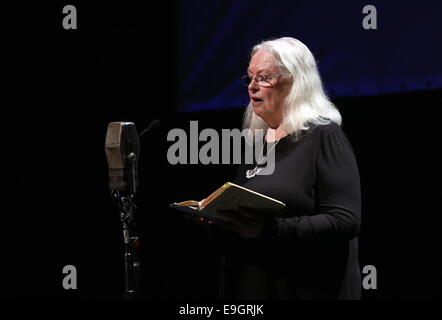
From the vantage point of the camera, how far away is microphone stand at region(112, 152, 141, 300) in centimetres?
180

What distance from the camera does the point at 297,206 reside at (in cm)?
156

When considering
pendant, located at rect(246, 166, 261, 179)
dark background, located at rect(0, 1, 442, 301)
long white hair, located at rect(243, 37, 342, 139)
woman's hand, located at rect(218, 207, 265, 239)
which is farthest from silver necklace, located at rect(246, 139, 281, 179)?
dark background, located at rect(0, 1, 442, 301)

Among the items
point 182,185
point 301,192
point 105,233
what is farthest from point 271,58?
point 105,233

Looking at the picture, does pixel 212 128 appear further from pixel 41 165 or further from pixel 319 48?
pixel 41 165

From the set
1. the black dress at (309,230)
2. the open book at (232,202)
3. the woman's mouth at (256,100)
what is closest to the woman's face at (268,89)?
the woman's mouth at (256,100)

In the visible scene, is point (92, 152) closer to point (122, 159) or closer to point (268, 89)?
point (122, 159)

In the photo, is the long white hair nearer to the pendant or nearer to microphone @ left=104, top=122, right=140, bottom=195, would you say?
the pendant

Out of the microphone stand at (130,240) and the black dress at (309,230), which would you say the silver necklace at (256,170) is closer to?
the black dress at (309,230)

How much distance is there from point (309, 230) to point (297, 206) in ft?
0.29

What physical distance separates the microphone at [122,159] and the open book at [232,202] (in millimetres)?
418

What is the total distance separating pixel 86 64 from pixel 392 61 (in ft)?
5.15

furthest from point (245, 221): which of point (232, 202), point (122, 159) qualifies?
point (122, 159)

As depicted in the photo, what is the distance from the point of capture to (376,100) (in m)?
2.48

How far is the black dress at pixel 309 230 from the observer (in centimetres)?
151
